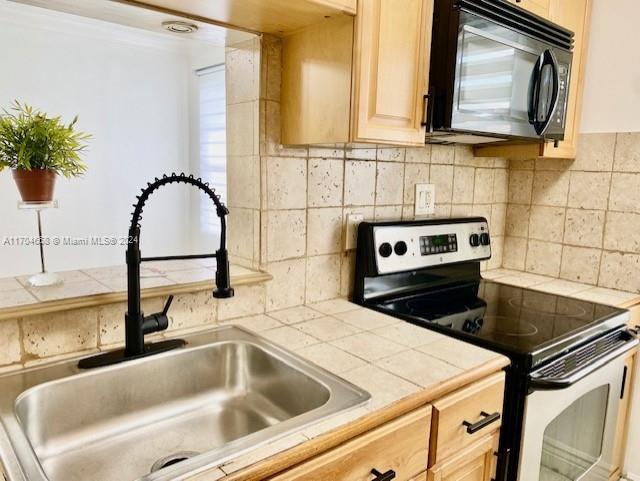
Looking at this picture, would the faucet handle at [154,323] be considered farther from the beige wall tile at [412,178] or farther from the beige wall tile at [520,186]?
the beige wall tile at [520,186]

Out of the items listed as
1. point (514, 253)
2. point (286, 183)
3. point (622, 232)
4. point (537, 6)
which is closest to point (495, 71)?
point (537, 6)

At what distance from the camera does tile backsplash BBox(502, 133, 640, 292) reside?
1.78m

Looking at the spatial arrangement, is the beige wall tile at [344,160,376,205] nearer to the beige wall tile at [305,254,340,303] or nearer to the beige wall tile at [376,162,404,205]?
the beige wall tile at [376,162,404,205]

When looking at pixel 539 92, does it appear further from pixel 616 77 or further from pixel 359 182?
pixel 359 182

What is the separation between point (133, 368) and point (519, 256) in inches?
69.9

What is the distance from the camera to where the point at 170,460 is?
911 millimetres

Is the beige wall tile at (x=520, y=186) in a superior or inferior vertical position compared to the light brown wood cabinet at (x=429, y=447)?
superior

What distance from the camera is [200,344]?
1146 millimetres

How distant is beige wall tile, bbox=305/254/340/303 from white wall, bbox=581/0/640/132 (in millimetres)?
1226

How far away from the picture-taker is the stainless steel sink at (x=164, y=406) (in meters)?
0.85

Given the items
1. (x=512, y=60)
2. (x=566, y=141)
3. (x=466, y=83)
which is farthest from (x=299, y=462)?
(x=566, y=141)

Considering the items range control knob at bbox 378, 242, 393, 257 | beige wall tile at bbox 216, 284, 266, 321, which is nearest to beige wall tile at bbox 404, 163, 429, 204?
range control knob at bbox 378, 242, 393, 257

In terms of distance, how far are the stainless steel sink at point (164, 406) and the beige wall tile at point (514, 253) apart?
1.47 meters

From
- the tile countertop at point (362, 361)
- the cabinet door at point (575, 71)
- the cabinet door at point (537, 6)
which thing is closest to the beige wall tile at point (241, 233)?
the tile countertop at point (362, 361)
